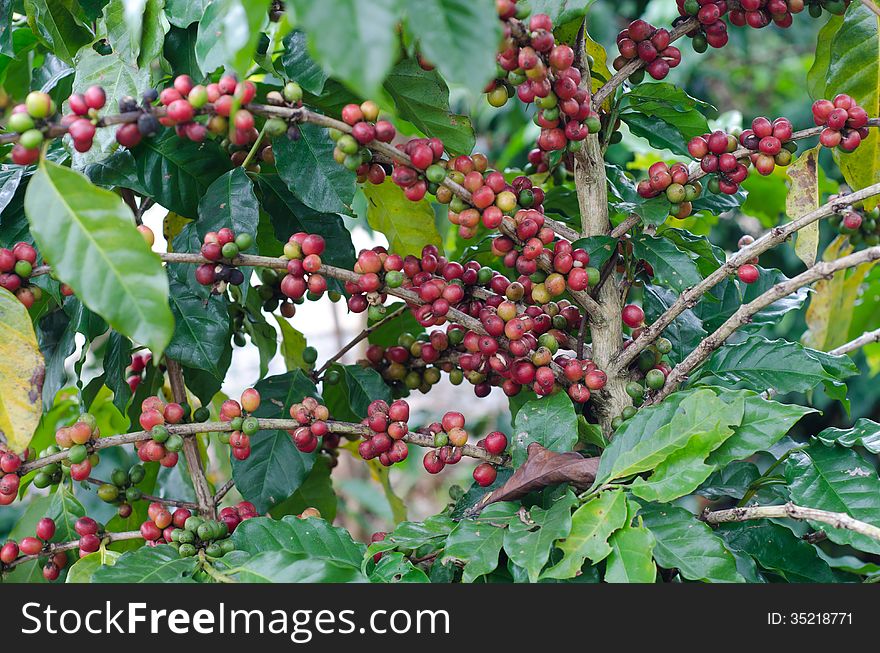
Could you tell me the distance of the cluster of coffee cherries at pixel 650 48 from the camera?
88 centimetres

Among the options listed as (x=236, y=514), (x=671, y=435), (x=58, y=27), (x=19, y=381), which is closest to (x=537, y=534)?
(x=671, y=435)

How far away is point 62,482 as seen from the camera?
3.14 feet

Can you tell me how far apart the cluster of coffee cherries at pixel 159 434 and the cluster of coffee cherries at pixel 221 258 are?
0.16 metres

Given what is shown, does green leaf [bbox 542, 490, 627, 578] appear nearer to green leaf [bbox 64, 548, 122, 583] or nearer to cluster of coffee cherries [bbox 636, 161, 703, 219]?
cluster of coffee cherries [bbox 636, 161, 703, 219]

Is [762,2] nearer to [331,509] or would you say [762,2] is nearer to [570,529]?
[570,529]

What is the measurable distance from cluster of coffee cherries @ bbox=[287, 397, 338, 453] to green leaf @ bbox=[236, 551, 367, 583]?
14 cm

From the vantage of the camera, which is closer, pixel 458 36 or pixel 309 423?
pixel 458 36

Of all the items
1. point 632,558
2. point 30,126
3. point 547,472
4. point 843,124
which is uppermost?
point 843,124

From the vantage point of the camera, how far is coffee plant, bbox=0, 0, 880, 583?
0.72 m

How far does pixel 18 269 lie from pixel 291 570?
1.28 feet

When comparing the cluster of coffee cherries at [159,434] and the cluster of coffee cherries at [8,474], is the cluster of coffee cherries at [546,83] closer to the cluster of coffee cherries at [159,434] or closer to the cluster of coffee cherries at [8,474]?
the cluster of coffee cherries at [159,434]

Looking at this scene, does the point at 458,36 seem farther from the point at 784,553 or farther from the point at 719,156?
the point at 784,553

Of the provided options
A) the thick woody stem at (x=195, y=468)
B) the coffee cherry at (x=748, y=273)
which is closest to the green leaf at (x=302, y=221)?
the thick woody stem at (x=195, y=468)

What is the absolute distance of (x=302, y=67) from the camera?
2.70 ft
